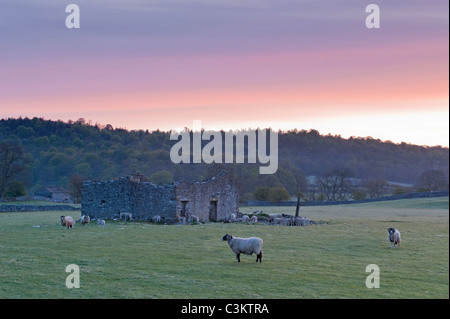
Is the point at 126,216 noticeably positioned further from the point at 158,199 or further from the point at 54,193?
the point at 54,193

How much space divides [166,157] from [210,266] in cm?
9332

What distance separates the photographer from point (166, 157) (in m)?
109

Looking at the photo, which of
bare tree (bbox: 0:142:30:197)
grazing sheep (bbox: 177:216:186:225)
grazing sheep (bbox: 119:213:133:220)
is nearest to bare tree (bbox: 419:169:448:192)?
bare tree (bbox: 0:142:30:197)

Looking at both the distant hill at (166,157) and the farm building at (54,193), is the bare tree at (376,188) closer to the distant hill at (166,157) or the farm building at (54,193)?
the distant hill at (166,157)

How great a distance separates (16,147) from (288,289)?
249 feet

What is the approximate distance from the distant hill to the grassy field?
1963 inches

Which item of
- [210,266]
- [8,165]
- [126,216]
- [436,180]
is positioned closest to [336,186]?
[436,180]

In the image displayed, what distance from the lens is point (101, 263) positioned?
16.7m

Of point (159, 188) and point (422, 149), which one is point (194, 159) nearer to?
point (159, 188)

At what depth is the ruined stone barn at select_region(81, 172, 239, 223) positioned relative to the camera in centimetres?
3475

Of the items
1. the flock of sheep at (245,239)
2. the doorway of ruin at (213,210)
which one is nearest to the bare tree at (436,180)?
the flock of sheep at (245,239)

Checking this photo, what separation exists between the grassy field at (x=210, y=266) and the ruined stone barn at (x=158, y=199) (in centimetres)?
818
